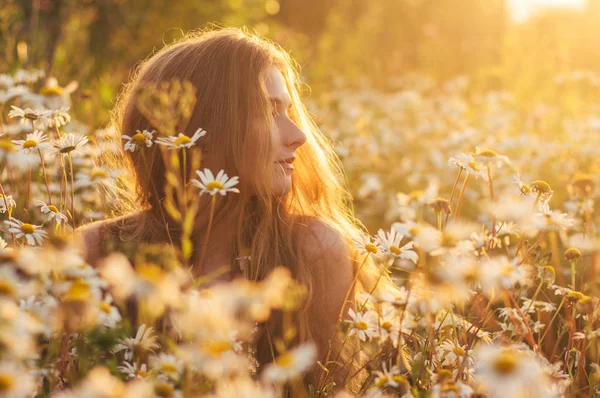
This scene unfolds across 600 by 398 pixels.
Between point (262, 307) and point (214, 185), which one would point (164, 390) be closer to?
point (262, 307)

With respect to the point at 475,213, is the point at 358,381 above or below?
above

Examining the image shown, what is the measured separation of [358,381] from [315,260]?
0.42 m

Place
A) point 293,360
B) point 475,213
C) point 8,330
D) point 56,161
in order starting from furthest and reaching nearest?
point 475,213
point 56,161
point 293,360
point 8,330

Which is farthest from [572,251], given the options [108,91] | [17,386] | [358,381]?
[108,91]

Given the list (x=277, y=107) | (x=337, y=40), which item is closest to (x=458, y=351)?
(x=277, y=107)

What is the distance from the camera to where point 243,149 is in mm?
1964

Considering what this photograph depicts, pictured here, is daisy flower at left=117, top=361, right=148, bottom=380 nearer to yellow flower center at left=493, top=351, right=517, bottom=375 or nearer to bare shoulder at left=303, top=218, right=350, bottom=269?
yellow flower center at left=493, top=351, right=517, bottom=375

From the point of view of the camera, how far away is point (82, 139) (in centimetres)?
172

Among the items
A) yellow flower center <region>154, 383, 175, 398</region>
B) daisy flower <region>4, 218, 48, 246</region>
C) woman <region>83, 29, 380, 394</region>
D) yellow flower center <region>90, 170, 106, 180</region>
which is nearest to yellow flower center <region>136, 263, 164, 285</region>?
yellow flower center <region>154, 383, 175, 398</region>

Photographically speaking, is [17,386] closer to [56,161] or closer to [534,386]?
[534,386]

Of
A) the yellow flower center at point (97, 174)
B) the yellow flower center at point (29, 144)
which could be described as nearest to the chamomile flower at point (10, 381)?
the yellow flower center at point (29, 144)

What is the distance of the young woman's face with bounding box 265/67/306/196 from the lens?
1965 mm

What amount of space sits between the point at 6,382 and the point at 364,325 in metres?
0.78

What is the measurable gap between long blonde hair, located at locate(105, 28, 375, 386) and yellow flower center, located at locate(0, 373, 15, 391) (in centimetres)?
112
